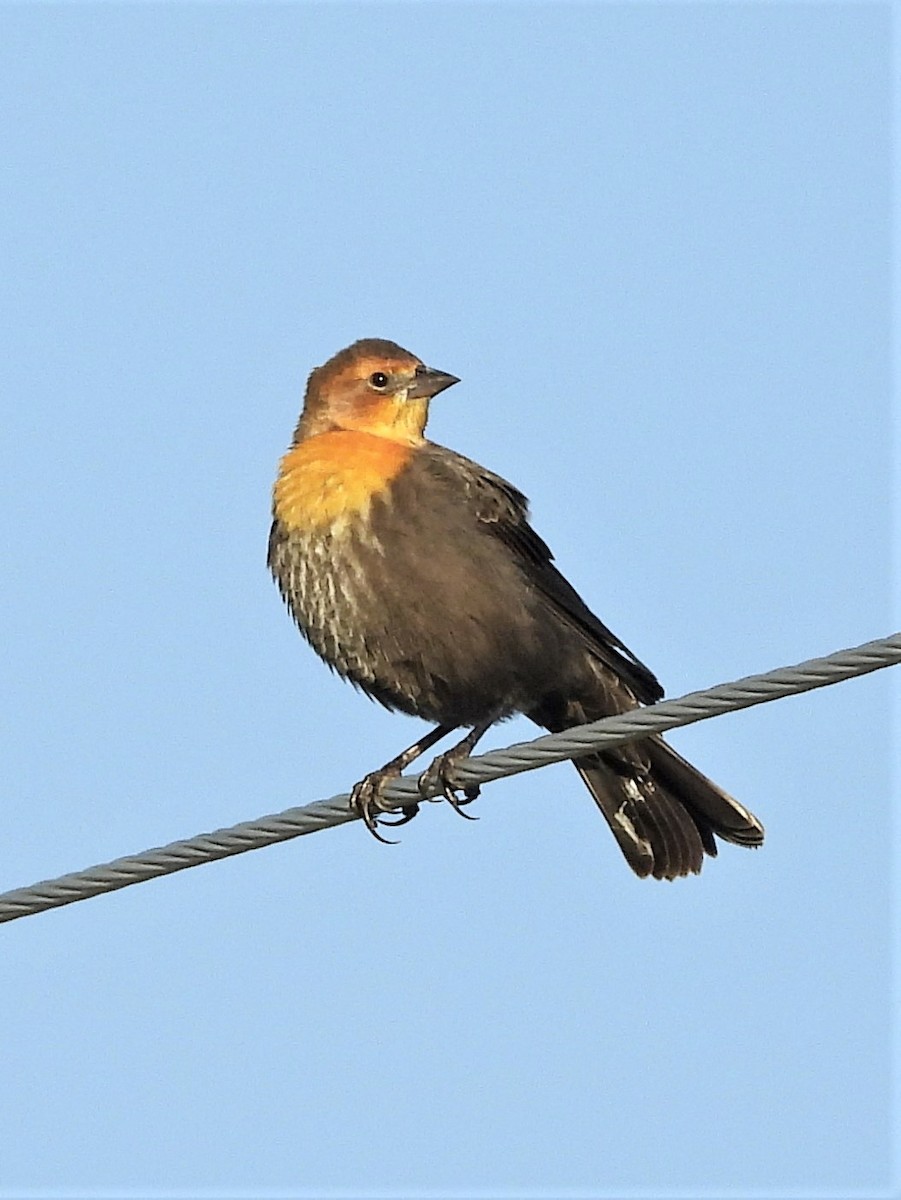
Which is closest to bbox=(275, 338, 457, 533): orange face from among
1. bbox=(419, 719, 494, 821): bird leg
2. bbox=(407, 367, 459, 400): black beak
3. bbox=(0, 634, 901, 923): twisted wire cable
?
bbox=(407, 367, 459, 400): black beak

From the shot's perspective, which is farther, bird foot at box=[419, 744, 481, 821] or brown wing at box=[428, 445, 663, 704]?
brown wing at box=[428, 445, 663, 704]

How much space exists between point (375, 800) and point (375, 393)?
213cm

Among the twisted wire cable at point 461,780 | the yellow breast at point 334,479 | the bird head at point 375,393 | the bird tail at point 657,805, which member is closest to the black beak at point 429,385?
the bird head at point 375,393

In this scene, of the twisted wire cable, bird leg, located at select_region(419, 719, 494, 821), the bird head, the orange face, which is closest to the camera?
the twisted wire cable

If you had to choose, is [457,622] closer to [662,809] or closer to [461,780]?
[662,809]

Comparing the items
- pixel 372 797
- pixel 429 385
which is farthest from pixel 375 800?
pixel 429 385

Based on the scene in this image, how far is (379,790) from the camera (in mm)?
8133

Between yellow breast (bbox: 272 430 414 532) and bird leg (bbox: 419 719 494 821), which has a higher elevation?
yellow breast (bbox: 272 430 414 532)

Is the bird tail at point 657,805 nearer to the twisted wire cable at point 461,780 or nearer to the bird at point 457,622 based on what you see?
the bird at point 457,622

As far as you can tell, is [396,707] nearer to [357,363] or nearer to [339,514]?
[339,514]

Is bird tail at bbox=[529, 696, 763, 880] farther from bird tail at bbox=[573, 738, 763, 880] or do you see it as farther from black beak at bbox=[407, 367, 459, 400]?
black beak at bbox=[407, 367, 459, 400]

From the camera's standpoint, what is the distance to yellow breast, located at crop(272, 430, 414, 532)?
336 inches

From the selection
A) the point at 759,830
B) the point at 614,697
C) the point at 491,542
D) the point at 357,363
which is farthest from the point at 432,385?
the point at 759,830

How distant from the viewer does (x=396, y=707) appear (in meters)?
8.89
